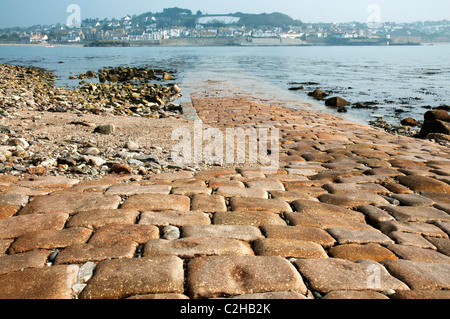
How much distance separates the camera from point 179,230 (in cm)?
219

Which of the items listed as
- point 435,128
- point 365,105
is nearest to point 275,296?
point 435,128

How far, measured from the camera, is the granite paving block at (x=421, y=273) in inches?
67.1

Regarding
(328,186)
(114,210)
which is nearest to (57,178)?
(114,210)

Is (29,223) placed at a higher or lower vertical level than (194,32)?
lower

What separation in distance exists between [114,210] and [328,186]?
1.85 meters

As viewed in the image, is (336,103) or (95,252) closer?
(95,252)

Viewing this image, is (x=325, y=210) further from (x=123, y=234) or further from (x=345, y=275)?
(x=123, y=234)

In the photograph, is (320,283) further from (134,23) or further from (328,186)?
(134,23)

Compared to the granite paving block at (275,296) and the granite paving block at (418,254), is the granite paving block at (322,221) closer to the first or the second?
the granite paving block at (418,254)

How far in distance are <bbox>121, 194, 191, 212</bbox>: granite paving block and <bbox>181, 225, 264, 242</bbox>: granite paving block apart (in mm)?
374

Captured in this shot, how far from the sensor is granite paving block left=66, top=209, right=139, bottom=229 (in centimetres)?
224

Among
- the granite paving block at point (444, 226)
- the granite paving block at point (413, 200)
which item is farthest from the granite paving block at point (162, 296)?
the granite paving block at point (413, 200)

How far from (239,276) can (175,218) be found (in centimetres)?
80

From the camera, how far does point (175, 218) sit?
236 cm
